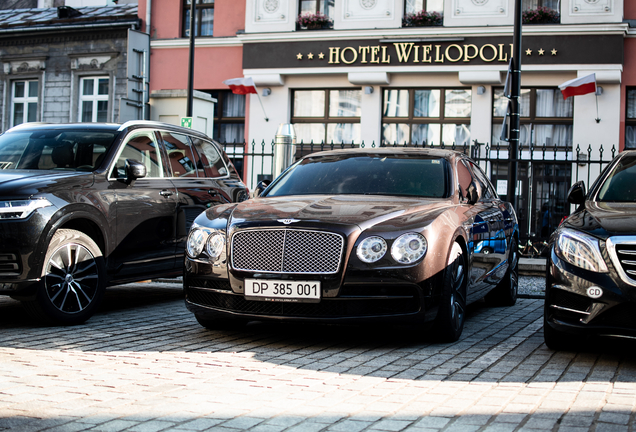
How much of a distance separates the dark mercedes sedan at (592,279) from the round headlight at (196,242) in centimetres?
264

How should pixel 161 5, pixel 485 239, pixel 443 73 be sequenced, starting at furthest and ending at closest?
pixel 161 5 → pixel 443 73 → pixel 485 239

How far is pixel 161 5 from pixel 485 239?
2178 cm

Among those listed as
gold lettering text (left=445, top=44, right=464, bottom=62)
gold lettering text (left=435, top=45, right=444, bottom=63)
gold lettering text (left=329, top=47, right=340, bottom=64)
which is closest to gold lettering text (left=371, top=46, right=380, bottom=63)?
gold lettering text (left=329, top=47, right=340, bottom=64)

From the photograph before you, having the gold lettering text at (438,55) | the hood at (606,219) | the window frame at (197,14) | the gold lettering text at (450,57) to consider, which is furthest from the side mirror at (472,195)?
the window frame at (197,14)

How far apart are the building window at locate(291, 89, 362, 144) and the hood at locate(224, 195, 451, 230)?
57.8ft

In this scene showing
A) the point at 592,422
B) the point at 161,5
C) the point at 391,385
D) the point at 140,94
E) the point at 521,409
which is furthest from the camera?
the point at 161,5

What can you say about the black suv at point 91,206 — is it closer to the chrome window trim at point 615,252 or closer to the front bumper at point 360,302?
the front bumper at point 360,302

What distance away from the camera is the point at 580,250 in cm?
532

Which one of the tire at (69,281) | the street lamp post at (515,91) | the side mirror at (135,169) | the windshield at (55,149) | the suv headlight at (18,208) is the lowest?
the tire at (69,281)

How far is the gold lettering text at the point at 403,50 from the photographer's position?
22922 mm

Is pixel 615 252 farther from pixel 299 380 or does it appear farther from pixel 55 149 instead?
pixel 55 149

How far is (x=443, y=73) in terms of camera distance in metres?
23.0

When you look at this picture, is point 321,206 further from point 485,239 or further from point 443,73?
point 443,73

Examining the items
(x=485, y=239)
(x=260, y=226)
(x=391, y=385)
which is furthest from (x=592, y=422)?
(x=485, y=239)
